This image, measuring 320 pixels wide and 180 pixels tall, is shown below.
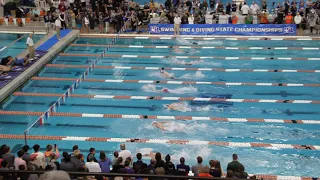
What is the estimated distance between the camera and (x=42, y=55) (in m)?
17.0

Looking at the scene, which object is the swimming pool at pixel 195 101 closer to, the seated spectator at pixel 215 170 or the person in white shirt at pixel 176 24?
the person in white shirt at pixel 176 24

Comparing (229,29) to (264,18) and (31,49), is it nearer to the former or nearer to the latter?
(264,18)

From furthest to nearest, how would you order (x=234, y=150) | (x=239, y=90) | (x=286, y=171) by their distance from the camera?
(x=239, y=90) → (x=234, y=150) → (x=286, y=171)

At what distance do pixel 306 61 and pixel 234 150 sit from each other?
24.8 feet

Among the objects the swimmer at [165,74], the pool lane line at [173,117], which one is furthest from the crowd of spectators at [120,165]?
the swimmer at [165,74]

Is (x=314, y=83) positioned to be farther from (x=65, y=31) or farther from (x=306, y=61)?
(x=65, y=31)

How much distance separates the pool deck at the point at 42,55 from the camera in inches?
545

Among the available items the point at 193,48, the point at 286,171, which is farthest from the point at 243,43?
the point at 286,171

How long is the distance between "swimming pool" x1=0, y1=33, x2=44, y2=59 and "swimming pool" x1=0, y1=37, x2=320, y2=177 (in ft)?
6.83

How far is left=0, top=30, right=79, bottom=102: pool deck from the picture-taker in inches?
545

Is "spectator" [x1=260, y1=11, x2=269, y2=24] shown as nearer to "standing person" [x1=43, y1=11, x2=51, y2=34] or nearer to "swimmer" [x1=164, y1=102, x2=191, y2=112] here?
"swimmer" [x1=164, y1=102, x2=191, y2=112]

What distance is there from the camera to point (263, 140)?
1084 cm

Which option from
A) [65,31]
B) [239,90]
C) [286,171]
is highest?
[65,31]

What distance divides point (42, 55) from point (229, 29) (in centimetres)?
782
